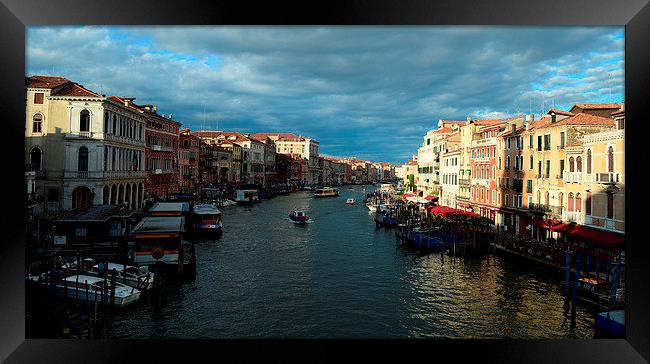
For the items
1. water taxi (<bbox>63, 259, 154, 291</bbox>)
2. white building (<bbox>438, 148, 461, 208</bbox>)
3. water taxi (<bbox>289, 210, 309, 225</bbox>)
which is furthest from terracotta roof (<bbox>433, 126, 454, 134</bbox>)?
water taxi (<bbox>63, 259, 154, 291</bbox>)

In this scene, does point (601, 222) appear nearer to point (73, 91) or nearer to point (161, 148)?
point (73, 91)

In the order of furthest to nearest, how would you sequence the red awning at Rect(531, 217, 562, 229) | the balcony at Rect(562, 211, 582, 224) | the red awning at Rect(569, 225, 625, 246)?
the red awning at Rect(531, 217, 562, 229), the balcony at Rect(562, 211, 582, 224), the red awning at Rect(569, 225, 625, 246)

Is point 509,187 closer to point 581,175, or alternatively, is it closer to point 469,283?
point 581,175

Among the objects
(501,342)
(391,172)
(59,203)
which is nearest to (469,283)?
(501,342)

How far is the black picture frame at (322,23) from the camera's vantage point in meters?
4.28

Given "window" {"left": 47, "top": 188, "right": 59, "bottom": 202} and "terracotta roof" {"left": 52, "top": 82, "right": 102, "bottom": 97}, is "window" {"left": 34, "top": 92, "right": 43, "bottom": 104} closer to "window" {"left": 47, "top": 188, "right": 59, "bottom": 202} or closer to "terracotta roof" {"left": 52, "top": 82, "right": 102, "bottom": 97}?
"terracotta roof" {"left": 52, "top": 82, "right": 102, "bottom": 97}

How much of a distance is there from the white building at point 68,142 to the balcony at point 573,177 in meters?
15.4

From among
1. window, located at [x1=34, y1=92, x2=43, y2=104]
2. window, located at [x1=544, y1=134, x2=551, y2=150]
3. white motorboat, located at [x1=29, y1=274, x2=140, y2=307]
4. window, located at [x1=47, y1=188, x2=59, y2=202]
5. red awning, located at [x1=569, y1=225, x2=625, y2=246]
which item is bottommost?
white motorboat, located at [x1=29, y1=274, x2=140, y2=307]

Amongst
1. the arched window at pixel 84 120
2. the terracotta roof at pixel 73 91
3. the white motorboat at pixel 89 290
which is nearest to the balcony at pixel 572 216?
the white motorboat at pixel 89 290

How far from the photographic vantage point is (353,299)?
9.77 metres

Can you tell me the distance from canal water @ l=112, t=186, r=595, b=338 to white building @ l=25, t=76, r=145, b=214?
4.85 metres

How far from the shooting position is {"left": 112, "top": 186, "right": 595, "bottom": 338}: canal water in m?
8.03

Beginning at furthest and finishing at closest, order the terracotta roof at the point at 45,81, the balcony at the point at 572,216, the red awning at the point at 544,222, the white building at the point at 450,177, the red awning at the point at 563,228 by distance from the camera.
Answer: the white building at the point at 450,177
the terracotta roof at the point at 45,81
the red awning at the point at 544,222
the red awning at the point at 563,228
the balcony at the point at 572,216

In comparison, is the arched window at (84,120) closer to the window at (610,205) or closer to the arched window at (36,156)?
the arched window at (36,156)
